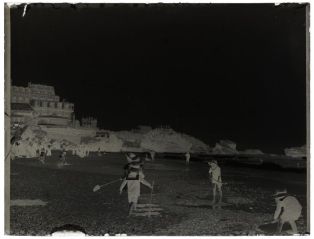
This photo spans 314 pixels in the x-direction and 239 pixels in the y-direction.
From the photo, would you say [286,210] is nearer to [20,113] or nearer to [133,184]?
[133,184]

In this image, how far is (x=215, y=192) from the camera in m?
5.90

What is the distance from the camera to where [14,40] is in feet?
19.4

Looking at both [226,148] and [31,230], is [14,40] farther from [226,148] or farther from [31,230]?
[226,148]

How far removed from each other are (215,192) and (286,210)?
0.86m

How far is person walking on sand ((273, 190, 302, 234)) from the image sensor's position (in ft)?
19.0

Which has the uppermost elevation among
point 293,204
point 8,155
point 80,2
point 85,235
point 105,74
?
point 80,2

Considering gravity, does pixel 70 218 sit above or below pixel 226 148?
below

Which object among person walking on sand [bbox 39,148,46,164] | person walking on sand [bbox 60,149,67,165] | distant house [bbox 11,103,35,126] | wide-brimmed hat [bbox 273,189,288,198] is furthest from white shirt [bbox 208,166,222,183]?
distant house [bbox 11,103,35,126]

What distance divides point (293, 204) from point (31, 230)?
3.11m

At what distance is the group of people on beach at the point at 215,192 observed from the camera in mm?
5816

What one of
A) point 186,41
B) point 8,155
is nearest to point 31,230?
point 8,155

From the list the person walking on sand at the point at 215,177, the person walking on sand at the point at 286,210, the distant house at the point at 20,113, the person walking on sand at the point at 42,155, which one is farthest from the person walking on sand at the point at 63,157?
the person walking on sand at the point at 286,210

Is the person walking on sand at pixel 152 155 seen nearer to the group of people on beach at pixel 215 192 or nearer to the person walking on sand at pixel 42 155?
the group of people on beach at pixel 215 192

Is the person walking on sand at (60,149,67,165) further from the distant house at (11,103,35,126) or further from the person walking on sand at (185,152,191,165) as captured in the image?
the person walking on sand at (185,152,191,165)
